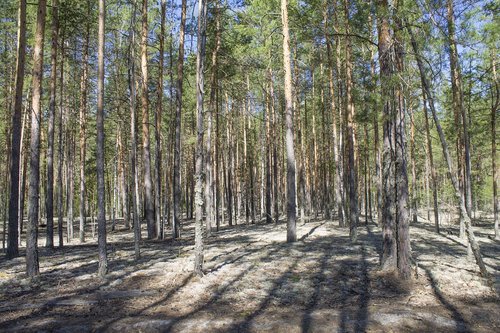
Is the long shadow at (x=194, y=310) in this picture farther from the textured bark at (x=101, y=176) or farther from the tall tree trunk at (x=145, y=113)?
the tall tree trunk at (x=145, y=113)

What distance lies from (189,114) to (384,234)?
77.5ft

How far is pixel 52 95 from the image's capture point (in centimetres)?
1370

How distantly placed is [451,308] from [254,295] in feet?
12.4

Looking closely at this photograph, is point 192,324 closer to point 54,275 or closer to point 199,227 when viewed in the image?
point 199,227

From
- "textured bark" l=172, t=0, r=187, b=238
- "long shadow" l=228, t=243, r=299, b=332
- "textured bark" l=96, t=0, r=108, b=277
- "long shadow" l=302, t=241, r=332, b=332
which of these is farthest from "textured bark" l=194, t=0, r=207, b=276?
"textured bark" l=172, t=0, r=187, b=238

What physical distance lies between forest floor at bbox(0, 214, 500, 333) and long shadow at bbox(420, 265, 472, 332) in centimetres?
2

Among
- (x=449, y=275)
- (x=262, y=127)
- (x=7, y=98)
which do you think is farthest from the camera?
(x=262, y=127)

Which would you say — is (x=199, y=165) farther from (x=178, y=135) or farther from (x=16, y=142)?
(x=16, y=142)

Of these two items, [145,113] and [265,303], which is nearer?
[265,303]

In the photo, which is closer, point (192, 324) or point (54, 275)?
point (192, 324)

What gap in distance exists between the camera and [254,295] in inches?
303

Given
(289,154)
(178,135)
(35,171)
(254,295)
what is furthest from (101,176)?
(289,154)

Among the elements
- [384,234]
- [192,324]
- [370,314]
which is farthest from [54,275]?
[384,234]

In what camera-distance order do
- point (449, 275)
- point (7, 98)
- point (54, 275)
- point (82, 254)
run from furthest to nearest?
1. point (7, 98)
2. point (82, 254)
3. point (54, 275)
4. point (449, 275)
